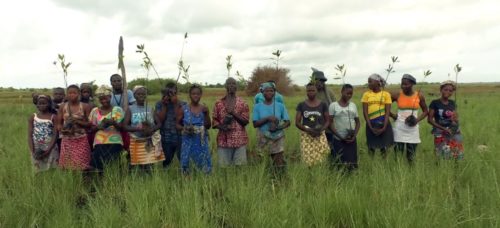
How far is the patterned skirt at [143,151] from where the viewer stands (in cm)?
450

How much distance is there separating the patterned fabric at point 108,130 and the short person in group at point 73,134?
109 millimetres

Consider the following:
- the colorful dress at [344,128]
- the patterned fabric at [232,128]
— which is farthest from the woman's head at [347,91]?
the patterned fabric at [232,128]

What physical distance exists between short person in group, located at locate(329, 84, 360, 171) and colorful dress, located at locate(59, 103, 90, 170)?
3185 mm

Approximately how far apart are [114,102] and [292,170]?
265 cm

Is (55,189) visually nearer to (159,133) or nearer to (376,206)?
(159,133)

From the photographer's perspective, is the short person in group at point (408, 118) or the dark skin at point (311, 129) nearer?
the dark skin at point (311, 129)

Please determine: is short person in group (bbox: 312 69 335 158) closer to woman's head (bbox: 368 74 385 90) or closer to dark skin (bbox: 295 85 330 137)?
dark skin (bbox: 295 85 330 137)

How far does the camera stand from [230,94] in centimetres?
483

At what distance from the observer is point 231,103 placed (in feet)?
15.8

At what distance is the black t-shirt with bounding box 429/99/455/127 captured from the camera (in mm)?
4988

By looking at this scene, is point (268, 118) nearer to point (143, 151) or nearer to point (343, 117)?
point (343, 117)

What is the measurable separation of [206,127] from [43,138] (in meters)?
2.06

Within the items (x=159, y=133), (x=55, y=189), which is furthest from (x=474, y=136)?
(x=55, y=189)

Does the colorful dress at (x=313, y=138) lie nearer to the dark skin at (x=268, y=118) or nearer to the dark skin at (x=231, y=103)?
the dark skin at (x=268, y=118)
